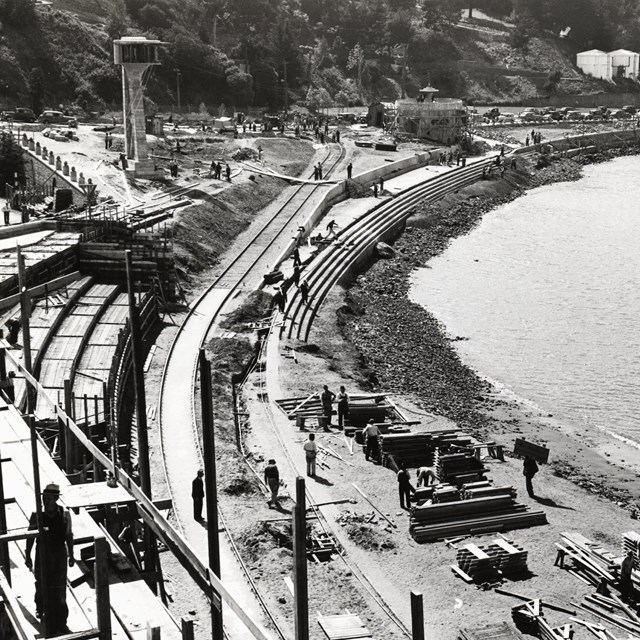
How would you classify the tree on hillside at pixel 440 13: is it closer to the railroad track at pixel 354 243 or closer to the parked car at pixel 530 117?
the parked car at pixel 530 117

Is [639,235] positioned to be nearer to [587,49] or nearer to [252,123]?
[252,123]

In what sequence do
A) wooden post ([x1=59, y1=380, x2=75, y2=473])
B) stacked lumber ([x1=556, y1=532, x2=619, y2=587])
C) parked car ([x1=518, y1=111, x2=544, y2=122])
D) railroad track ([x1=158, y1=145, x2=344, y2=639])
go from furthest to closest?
parked car ([x1=518, y1=111, x2=544, y2=122]) < railroad track ([x1=158, y1=145, x2=344, y2=639]) < stacked lumber ([x1=556, y1=532, x2=619, y2=587]) < wooden post ([x1=59, y1=380, x2=75, y2=473])

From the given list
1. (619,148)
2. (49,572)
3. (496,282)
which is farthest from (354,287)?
(619,148)

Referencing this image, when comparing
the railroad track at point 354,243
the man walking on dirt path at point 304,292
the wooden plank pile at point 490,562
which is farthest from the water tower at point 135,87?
the wooden plank pile at point 490,562

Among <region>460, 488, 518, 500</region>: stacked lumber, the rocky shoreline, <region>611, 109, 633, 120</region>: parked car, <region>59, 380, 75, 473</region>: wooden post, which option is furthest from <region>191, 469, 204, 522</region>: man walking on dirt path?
<region>611, 109, 633, 120</region>: parked car

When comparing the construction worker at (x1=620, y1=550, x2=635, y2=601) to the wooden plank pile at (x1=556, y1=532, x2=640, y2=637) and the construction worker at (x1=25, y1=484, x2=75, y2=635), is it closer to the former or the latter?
the wooden plank pile at (x1=556, y1=532, x2=640, y2=637)

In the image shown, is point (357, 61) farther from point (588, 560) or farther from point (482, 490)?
point (588, 560)
